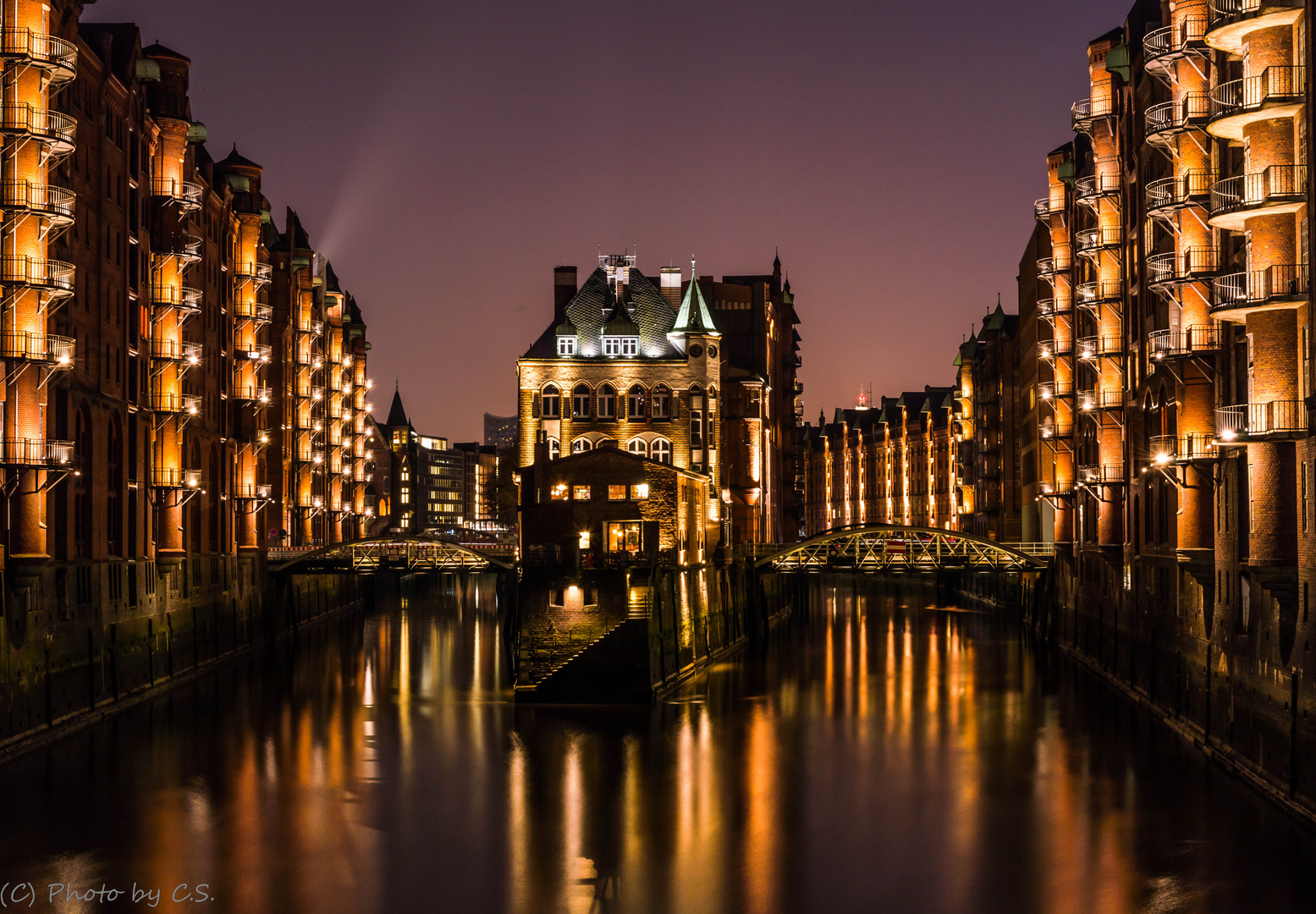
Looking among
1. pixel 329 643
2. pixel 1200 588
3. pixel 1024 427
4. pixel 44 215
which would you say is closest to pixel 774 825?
pixel 1200 588

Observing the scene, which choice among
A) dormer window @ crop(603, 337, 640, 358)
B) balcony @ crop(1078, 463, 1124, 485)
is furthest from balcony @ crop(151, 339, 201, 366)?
balcony @ crop(1078, 463, 1124, 485)

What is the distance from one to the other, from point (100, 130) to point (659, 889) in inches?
1333

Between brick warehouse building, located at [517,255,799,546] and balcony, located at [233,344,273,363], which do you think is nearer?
balcony, located at [233,344,273,363]

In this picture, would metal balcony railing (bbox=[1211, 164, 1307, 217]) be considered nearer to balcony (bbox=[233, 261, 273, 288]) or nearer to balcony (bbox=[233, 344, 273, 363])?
balcony (bbox=[233, 344, 273, 363])

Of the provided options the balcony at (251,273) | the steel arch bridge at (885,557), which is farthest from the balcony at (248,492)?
the steel arch bridge at (885,557)

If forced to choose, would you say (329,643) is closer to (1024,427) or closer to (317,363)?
(317,363)

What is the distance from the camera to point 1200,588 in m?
43.3

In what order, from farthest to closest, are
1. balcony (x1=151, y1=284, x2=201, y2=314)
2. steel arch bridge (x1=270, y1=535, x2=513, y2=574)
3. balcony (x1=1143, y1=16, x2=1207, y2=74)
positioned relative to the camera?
steel arch bridge (x1=270, y1=535, x2=513, y2=574)
balcony (x1=151, y1=284, x2=201, y2=314)
balcony (x1=1143, y1=16, x2=1207, y2=74)

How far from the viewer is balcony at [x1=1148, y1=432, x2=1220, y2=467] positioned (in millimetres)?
41306

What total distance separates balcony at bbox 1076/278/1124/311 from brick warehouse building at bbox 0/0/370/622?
36513mm

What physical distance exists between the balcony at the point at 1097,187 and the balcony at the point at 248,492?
41125 millimetres

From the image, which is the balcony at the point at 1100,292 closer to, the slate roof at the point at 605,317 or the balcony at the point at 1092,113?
the balcony at the point at 1092,113

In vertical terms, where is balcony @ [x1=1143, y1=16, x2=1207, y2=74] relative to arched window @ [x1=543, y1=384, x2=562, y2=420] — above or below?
above

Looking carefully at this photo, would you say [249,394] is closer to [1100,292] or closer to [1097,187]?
[1100,292]
